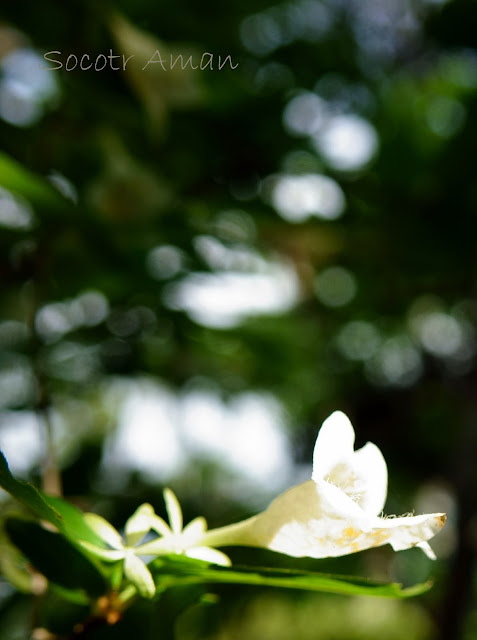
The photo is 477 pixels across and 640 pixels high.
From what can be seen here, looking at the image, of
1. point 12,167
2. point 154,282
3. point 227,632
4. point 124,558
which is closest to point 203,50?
point 154,282

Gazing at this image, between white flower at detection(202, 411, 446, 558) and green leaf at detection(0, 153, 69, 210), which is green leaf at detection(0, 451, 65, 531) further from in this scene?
green leaf at detection(0, 153, 69, 210)

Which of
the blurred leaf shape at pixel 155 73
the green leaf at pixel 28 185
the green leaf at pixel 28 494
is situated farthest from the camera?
the blurred leaf shape at pixel 155 73

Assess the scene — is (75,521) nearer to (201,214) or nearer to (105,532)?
(105,532)

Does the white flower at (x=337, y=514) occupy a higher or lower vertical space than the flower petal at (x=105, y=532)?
higher

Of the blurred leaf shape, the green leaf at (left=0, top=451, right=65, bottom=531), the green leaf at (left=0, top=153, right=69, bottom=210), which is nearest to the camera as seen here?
the green leaf at (left=0, top=451, right=65, bottom=531)

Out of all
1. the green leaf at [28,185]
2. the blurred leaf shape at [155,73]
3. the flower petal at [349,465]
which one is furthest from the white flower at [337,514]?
the blurred leaf shape at [155,73]

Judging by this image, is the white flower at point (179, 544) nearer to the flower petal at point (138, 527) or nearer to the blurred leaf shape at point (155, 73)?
the flower petal at point (138, 527)

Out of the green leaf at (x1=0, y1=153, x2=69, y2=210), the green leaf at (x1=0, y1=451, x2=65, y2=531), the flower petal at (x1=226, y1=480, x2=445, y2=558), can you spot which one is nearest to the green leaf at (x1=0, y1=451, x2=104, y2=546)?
the green leaf at (x1=0, y1=451, x2=65, y2=531)
